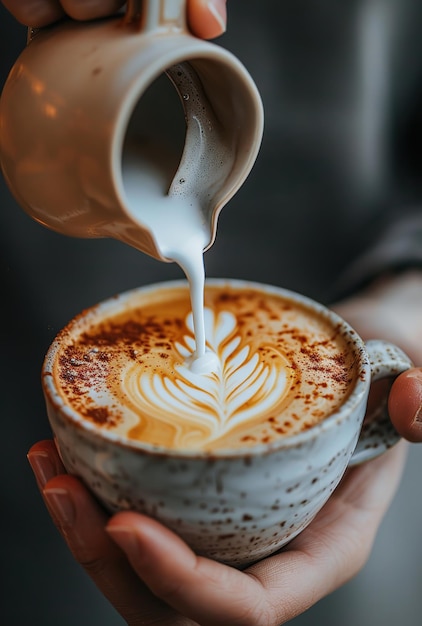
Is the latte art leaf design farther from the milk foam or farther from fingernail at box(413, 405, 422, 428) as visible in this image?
fingernail at box(413, 405, 422, 428)

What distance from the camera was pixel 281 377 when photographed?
44.9 inches

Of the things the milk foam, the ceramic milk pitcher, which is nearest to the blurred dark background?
the milk foam

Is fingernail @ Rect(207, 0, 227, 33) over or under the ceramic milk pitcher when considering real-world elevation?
over

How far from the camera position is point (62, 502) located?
98 cm

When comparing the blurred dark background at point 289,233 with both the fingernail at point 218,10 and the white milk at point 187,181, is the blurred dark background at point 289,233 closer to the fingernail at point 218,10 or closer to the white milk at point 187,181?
the white milk at point 187,181

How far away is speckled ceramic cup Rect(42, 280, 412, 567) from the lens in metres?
0.86

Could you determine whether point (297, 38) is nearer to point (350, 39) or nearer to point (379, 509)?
point (350, 39)

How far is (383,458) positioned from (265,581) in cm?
51

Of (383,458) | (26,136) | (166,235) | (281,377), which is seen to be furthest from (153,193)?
(383,458)

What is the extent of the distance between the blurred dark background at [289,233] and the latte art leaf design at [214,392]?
2.06 ft

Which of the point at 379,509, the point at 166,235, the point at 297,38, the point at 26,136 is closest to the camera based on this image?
the point at 26,136

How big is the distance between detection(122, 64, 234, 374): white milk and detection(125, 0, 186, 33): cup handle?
18 centimetres

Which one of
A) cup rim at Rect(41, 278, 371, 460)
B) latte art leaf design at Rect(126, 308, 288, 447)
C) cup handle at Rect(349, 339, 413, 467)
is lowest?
cup handle at Rect(349, 339, 413, 467)

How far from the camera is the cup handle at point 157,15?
0.85m
